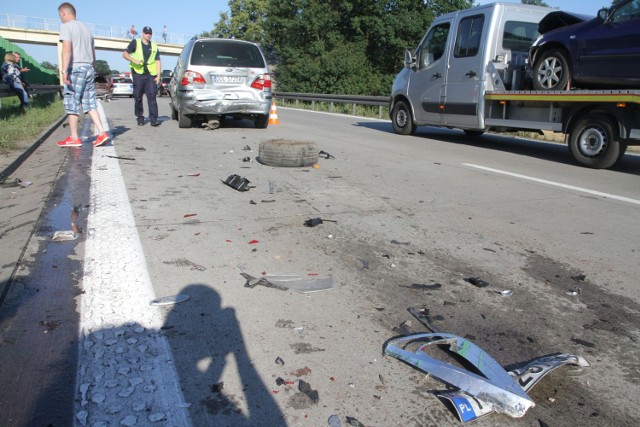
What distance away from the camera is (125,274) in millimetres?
3359

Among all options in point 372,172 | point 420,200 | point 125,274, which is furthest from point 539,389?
point 372,172

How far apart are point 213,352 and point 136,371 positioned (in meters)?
0.35

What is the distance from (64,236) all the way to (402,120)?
9526mm

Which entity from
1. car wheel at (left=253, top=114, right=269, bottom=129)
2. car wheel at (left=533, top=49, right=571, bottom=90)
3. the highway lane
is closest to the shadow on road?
the highway lane

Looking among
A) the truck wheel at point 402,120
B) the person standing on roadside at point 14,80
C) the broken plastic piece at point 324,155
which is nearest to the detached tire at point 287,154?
the broken plastic piece at point 324,155

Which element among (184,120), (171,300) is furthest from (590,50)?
(184,120)

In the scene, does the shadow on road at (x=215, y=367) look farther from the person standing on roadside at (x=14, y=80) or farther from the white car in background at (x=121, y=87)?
the white car in background at (x=121, y=87)

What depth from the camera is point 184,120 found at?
458 inches

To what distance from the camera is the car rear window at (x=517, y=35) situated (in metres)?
9.45

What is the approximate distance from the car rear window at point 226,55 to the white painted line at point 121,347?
7.89 meters

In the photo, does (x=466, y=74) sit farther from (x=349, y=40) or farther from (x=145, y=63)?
(x=349, y=40)

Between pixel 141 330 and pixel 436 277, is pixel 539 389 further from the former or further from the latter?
pixel 141 330

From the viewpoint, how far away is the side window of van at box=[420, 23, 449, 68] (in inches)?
419

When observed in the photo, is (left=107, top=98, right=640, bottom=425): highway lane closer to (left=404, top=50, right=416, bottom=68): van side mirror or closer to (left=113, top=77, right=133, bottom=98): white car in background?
(left=404, top=50, right=416, bottom=68): van side mirror
